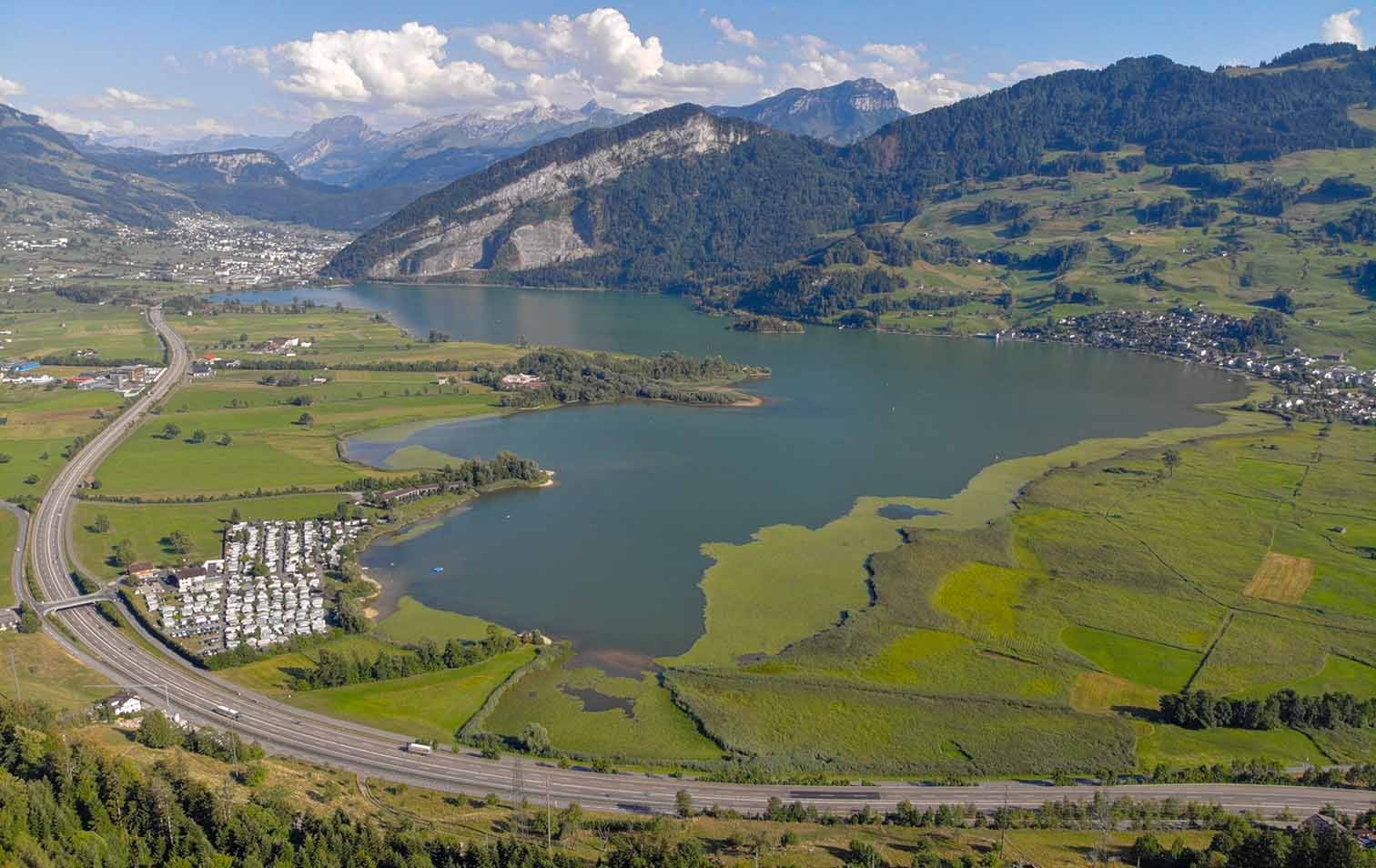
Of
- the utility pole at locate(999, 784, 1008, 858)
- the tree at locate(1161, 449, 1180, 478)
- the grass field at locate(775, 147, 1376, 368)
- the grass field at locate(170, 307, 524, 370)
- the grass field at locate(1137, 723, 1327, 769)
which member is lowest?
the grass field at locate(1137, 723, 1327, 769)

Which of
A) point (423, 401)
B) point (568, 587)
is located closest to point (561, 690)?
point (568, 587)

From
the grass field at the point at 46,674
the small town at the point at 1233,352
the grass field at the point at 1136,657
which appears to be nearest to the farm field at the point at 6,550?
the grass field at the point at 46,674

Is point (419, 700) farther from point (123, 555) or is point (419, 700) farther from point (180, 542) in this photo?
point (123, 555)

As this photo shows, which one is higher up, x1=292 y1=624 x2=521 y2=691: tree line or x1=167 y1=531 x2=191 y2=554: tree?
x1=167 y1=531 x2=191 y2=554: tree

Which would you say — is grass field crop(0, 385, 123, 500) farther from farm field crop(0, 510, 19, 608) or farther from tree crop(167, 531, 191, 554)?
tree crop(167, 531, 191, 554)

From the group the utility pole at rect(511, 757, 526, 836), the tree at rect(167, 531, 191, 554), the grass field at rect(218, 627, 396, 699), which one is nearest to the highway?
the utility pole at rect(511, 757, 526, 836)

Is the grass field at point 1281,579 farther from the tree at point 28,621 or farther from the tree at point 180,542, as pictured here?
the tree at point 28,621
